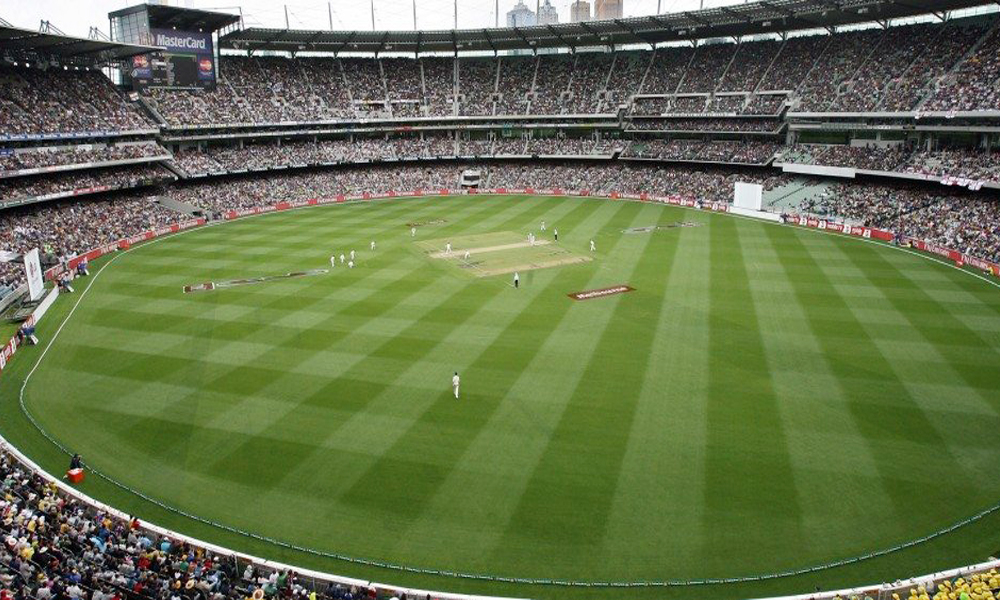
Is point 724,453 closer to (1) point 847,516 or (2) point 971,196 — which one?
(1) point 847,516

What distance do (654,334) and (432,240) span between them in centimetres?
2745

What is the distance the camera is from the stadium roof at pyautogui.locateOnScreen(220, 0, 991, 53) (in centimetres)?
6034

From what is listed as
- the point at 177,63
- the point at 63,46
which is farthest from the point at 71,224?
the point at 177,63

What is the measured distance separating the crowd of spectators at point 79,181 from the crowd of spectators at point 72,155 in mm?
1909

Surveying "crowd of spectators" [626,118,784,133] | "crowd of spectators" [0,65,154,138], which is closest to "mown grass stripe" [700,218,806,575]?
"crowd of spectators" [626,118,784,133]

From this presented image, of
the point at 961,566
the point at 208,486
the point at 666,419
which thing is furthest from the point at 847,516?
the point at 208,486

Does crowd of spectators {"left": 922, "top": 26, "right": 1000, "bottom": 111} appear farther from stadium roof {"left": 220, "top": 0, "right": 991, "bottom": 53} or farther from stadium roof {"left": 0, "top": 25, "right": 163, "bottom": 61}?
stadium roof {"left": 0, "top": 25, "right": 163, "bottom": 61}

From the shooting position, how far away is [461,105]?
3583 inches

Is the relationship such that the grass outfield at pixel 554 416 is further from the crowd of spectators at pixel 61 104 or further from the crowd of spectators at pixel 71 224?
the crowd of spectators at pixel 61 104

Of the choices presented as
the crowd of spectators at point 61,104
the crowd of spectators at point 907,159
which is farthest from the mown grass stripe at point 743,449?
the crowd of spectators at point 61,104

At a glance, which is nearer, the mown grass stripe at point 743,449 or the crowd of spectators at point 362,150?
the mown grass stripe at point 743,449

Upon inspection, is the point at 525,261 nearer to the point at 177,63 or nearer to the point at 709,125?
the point at 709,125

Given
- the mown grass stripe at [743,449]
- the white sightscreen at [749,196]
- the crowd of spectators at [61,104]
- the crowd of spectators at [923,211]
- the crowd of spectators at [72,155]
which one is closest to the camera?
the mown grass stripe at [743,449]

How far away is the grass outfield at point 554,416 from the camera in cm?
1720
